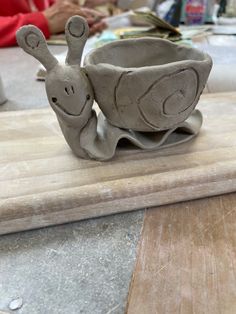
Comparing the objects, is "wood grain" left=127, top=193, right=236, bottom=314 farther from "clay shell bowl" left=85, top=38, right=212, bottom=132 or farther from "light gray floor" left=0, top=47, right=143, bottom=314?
"clay shell bowl" left=85, top=38, right=212, bottom=132

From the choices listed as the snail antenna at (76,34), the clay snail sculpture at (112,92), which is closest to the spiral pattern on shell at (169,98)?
the clay snail sculpture at (112,92)

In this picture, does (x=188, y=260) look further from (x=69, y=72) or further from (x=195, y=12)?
(x=195, y=12)

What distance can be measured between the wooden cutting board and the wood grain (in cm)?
3

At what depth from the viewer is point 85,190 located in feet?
1.29

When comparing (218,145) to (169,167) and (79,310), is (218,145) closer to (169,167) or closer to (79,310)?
(169,167)

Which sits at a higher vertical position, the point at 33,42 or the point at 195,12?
the point at 33,42

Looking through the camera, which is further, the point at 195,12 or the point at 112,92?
the point at 195,12

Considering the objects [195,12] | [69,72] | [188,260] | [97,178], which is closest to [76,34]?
[69,72]

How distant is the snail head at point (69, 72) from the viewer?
0.40 metres

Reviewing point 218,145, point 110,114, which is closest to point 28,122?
point 110,114

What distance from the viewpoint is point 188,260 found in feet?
1.09

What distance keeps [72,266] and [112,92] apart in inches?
8.4

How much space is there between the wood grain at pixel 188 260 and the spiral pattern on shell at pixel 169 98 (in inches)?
4.6

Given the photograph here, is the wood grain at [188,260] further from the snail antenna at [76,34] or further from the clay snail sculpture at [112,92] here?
the snail antenna at [76,34]
